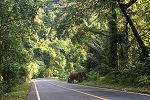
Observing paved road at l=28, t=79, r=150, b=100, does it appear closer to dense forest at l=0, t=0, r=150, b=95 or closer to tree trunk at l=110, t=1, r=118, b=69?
dense forest at l=0, t=0, r=150, b=95

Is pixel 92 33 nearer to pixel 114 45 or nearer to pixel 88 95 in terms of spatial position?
pixel 114 45

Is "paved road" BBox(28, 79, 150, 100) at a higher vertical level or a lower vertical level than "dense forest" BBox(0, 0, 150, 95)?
lower

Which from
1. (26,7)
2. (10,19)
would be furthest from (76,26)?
(26,7)

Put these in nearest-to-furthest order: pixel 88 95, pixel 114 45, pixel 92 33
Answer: pixel 88 95, pixel 114 45, pixel 92 33

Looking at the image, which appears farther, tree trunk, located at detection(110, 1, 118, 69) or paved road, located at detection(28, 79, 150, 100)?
tree trunk, located at detection(110, 1, 118, 69)

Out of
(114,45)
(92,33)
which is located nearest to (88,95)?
(114,45)

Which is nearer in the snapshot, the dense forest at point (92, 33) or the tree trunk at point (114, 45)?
the dense forest at point (92, 33)

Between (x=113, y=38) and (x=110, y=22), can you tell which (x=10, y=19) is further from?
(x=110, y=22)

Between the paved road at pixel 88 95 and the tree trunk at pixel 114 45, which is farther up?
the tree trunk at pixel 114 45

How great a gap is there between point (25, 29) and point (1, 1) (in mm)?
1976

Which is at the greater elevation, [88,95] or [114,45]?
[114,45]

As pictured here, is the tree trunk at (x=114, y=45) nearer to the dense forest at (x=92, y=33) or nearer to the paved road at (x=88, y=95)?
the dense forest at (x=92, y=33)

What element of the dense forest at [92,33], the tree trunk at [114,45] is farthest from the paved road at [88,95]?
the tree trunk at [114,45]

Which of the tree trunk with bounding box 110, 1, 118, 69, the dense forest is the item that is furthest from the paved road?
the tree trunk with bounding box 110, 1, 118, 69
